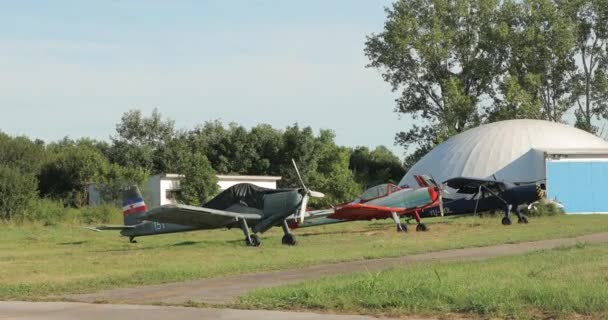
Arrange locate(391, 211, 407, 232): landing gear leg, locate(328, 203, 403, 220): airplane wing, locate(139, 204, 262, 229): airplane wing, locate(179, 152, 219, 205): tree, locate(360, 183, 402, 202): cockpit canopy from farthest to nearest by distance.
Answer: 1. locate(179, 152, 219, 205): tree
2. locate(360, 183, 402, 202): cockpit canopy
3. locate(391, 211, 407, 232): landing gear leg
4. locate(328, 203, 403, 220): airplane wing
5. locate(139, 204, 262, 229): airplane wing

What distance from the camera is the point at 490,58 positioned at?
71000mm

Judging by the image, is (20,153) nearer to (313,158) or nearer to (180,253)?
(313,158)

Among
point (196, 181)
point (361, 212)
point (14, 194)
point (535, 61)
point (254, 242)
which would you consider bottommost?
point (254, 242)

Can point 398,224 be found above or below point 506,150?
below

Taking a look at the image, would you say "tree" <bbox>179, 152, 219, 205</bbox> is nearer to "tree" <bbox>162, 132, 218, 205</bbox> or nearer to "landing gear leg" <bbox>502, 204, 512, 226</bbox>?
"tree" <bbox>162, 132, 218, 205</bbox>

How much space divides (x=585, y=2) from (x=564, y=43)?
4657 millimetres

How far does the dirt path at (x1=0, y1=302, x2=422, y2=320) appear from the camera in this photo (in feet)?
36.3

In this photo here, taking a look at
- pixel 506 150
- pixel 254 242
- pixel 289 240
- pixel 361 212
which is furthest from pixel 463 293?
pixel 506 150

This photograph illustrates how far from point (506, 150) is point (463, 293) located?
42.4 meters

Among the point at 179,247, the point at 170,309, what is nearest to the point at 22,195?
the point at 179,247

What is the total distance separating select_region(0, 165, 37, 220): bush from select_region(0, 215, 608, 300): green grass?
12.1 m

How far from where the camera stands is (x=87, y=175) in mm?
60469

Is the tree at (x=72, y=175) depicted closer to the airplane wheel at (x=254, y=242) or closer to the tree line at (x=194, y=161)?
the tree line at (x=194, y=161)

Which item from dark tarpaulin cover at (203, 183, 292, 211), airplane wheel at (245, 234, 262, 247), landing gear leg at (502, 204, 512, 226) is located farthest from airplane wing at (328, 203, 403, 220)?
landing gear leg at (502, 204, 512, 226)
